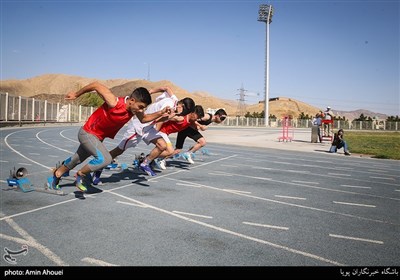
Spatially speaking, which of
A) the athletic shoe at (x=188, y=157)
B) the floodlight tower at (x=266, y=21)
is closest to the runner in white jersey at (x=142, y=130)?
the athletic shoe at (x=188, y=157)

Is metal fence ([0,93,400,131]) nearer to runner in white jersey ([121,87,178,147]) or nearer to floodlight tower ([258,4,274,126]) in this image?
floodlight tower ([258,4,274,126])

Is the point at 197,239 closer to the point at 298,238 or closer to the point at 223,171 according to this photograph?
the point at 298,238

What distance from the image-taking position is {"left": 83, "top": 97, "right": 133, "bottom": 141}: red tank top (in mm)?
5840

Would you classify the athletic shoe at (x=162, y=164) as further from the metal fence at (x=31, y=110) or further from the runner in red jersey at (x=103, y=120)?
the metal fence at (x=31, y=110)

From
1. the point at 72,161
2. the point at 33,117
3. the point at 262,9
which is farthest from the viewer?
the point at 262,9

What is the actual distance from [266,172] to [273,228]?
5.70 m

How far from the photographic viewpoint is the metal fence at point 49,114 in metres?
31.9

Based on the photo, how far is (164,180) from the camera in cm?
823

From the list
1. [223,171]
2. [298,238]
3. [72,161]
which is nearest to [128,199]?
[72,161]

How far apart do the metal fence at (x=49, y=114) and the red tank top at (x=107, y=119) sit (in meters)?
28.2

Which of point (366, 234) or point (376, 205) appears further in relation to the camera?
point (376, 205)

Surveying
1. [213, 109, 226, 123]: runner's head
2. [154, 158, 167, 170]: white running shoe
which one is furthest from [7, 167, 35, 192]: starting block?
[213, 109, 226, 123]: runner's head

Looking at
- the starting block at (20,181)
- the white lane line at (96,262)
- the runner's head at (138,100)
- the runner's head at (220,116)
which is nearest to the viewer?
the white lane line at (96,262)
